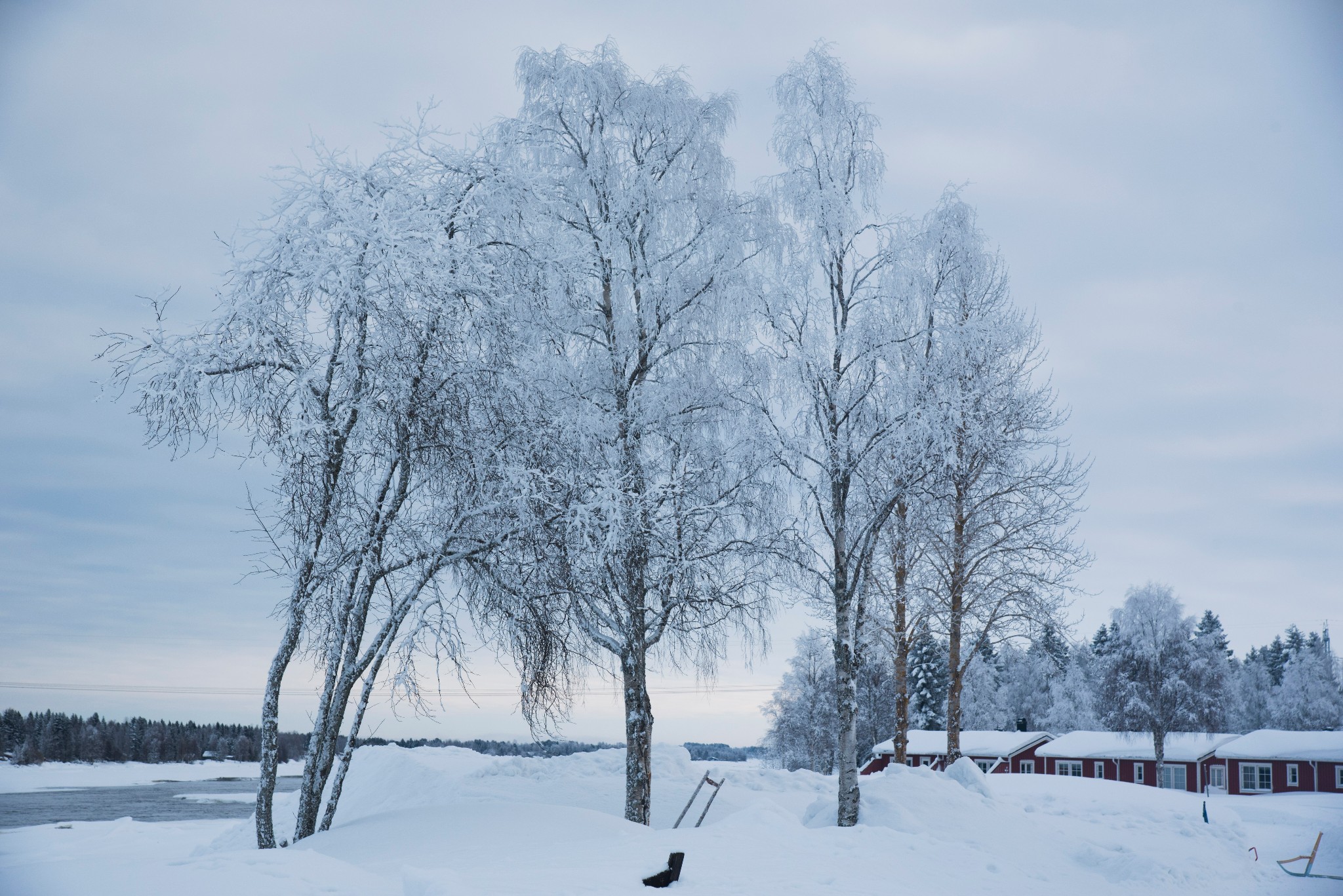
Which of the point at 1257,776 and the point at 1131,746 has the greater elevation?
the point at 1131,746

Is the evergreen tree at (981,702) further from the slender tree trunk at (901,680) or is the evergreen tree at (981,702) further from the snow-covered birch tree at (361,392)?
the snow-covered birch tree at (361,392)

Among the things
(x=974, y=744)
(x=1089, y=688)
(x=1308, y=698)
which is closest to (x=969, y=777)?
(x=974, y=744)

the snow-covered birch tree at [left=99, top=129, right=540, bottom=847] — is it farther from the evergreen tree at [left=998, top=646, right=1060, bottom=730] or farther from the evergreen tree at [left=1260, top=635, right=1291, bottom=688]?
the evergreen tree at [left=1260, top=635, right=1291, bottom=688]

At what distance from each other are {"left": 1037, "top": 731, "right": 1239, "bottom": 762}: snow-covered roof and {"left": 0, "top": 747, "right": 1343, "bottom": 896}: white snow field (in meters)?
21.5

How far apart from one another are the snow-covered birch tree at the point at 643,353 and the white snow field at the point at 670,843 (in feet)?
9.93

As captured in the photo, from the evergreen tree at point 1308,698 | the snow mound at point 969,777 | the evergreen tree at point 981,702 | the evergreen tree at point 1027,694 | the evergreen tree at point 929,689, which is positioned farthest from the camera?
the evergreen tree at point 1027,694

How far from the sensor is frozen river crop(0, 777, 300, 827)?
1615 inches

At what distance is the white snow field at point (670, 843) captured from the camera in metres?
6.93

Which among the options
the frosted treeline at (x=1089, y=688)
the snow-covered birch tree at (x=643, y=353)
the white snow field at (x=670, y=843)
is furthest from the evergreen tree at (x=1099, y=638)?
the snow-covered birch tree at (x=643, y=353)

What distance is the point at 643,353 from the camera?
14.9 m

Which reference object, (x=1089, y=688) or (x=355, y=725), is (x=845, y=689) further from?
(x=1089, y=688)

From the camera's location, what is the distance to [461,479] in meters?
11.9

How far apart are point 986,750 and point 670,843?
39.6 metres

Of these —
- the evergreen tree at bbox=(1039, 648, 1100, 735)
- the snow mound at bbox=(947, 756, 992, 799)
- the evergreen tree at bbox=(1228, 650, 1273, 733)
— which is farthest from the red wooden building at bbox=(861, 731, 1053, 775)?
the evergreen tree at bbox=(1228, 650, 1273, 733)
